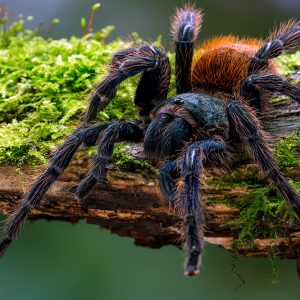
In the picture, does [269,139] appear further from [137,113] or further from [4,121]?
[4,121]

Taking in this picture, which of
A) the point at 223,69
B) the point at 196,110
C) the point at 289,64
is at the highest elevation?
the point at 289,64

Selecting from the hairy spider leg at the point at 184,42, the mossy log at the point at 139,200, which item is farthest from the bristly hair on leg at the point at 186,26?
the mossy log at the point at 139,200

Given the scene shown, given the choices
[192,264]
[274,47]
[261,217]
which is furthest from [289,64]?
[192,264]

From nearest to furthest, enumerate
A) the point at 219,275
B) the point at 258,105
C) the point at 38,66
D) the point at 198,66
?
the point at 258,105 < the point at 198,66 < the point at 38,66 < the point at 219,275

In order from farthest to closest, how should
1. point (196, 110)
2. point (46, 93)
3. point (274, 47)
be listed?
1. point (46, 93)
2. point (274, 47)
3. point (196, 110)

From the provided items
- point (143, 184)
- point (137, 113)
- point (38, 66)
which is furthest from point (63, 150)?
point (38, 66)

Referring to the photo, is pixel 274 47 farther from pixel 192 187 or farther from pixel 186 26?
pixel 192 187

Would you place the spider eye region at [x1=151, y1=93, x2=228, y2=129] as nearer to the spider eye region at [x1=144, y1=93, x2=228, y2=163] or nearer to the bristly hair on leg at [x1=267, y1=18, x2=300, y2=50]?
the spider eye region at [x1=144, y1=93, x2=228, y2=163]
